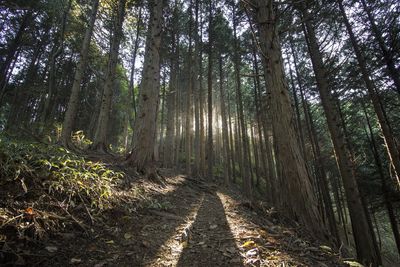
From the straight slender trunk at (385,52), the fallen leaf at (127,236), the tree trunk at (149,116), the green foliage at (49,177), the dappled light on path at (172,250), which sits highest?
the straight slender trunk at (385,52)

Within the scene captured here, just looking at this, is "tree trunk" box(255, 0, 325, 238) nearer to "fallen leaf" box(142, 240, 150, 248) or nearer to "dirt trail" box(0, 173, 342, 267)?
"dirt trail" box(0, 173, 342, 267)

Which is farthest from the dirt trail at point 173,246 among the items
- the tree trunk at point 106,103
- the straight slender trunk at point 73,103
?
the tree trunk at point 106,103

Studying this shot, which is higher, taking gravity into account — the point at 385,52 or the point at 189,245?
the point at 385,52

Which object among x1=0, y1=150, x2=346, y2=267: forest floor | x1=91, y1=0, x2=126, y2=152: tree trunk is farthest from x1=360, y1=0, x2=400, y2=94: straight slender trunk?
x1=91, y1=0, x2=126, y2=152: tree trunk

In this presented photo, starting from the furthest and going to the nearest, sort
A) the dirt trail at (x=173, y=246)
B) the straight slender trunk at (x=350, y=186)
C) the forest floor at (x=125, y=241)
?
the straight slender trunk at (x=350, y=186)
the dirt trail at (x=173, y=246)
the forest floor at (x=125, y=241)

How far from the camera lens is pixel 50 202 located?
2.39 metres

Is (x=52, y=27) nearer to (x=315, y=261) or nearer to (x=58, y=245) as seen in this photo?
(x=58, y=245)

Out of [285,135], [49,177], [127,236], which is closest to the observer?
[127,236]

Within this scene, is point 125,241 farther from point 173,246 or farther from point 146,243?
point 173,246

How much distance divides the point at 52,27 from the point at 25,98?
750 cm

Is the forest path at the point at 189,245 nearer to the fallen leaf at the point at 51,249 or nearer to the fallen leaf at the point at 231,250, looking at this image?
the fallen leaf at the point at 231,250

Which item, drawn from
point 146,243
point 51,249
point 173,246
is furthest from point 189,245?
point 51,249

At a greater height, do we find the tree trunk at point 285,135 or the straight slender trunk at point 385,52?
the straight slender trunk at point 385,52

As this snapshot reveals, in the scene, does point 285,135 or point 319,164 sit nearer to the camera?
point 285,135
